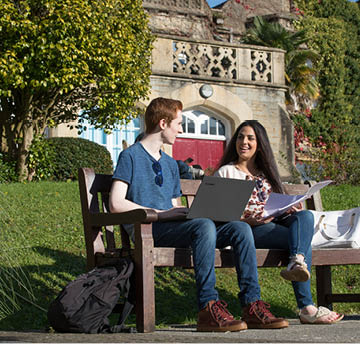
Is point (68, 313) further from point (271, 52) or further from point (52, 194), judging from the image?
point (271, 52)

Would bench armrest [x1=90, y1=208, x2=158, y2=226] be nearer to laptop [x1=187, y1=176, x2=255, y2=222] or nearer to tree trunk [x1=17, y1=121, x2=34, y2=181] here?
laptop [x1=187, y1=176, x2=255, y2=222]

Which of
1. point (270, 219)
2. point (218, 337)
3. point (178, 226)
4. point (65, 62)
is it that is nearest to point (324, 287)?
point (270, 219)

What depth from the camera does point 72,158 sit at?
1642cm

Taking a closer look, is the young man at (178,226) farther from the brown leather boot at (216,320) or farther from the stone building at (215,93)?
the stone building at (215,93)

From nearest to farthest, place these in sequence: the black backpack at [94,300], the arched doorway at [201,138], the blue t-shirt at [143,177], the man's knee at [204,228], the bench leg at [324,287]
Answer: the black backpack at [94,300] < the man's knee at [204,228] < the blue t-shirt at [143,177] < the bench leg at [324,287] < the arched doorway at [201,138]

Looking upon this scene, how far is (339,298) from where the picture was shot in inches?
237

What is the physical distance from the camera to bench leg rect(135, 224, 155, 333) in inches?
177

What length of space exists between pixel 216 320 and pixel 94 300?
0.73 metres

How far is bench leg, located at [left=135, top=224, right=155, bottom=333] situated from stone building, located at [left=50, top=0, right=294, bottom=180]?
15427 millimetres

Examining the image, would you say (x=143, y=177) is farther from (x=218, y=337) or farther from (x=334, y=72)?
(x=334, y=72)

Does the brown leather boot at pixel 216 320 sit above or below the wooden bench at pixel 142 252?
below

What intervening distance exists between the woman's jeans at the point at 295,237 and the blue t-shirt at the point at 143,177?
73cm

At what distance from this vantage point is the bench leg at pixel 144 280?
450 cm

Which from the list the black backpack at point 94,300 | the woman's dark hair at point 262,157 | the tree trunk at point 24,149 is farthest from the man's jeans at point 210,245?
the tree trunk at point 24,149
